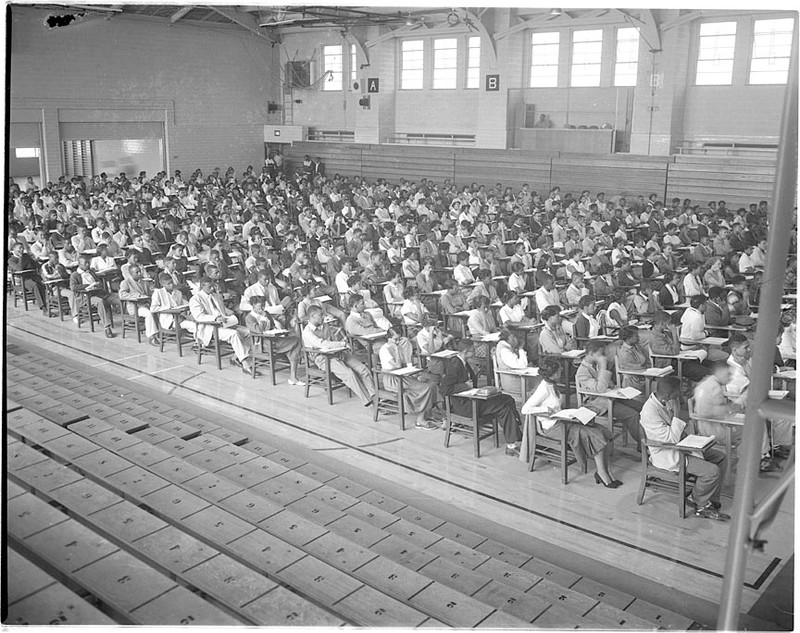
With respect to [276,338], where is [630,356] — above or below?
above

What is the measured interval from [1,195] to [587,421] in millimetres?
5625

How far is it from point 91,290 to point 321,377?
4.72 metres

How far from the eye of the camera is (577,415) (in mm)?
8055

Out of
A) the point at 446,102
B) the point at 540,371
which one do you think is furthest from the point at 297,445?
the point at 446,102

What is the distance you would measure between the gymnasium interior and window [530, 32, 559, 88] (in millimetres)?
141

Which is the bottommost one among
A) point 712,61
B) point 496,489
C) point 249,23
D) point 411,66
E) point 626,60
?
point 496,489

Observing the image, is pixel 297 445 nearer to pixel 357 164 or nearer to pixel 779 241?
pixel 779 241

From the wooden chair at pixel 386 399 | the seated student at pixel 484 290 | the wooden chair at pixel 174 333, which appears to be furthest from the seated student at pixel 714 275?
the wooden chair at pixel 174 333

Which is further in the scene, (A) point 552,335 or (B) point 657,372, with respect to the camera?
(A) point 552,335

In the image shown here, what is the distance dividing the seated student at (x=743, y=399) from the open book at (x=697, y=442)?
461 mm

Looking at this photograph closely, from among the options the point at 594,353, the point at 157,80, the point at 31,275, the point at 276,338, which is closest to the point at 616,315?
the point at 594,353

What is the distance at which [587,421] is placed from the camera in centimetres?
800

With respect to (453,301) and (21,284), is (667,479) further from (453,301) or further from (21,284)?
(21,284)

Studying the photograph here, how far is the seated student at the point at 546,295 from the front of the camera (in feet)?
40.5
